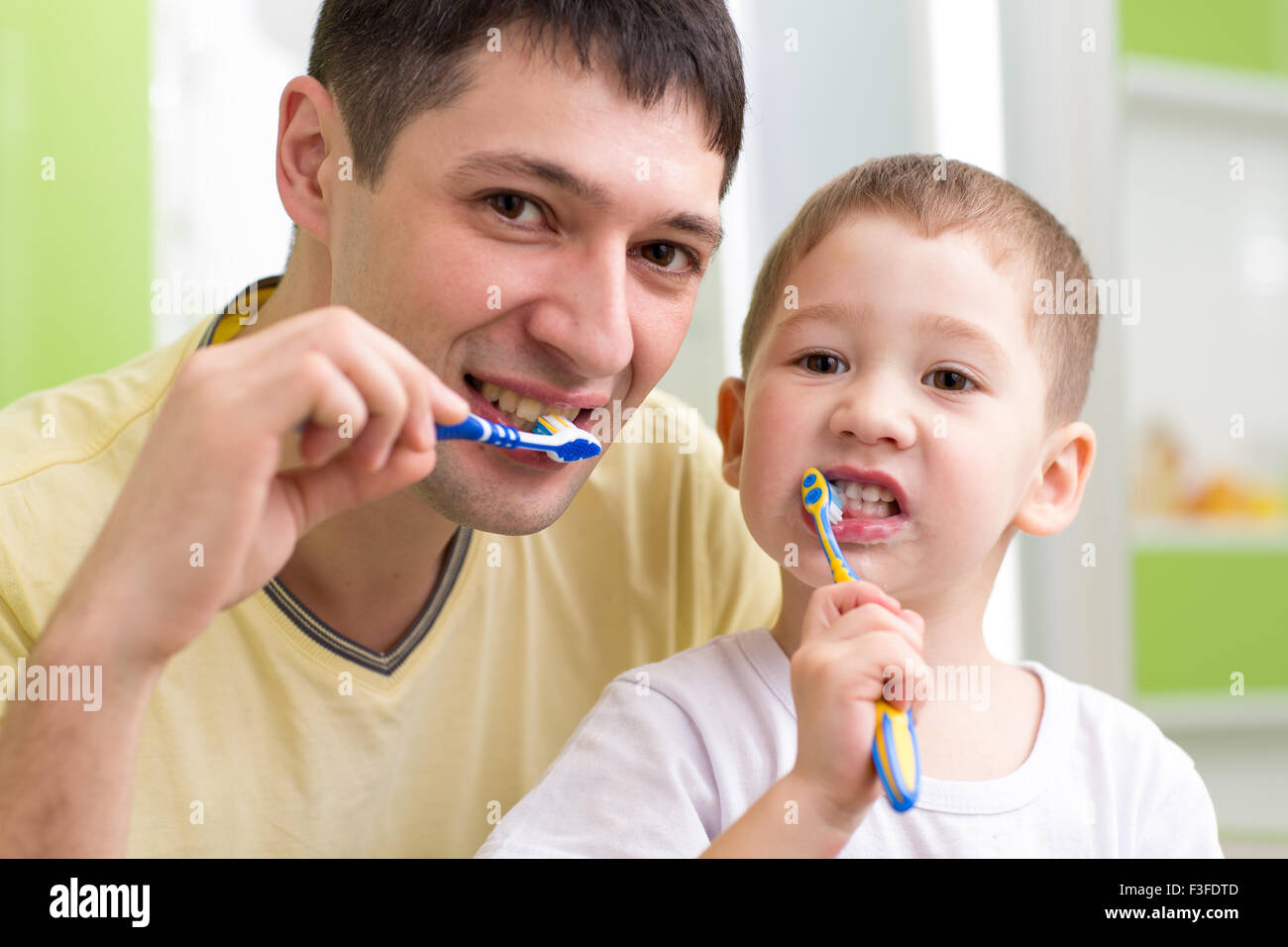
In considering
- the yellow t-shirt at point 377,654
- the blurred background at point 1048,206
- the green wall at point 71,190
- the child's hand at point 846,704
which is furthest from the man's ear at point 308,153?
the green wall at point 71,190

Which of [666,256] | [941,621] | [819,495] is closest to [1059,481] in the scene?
[941,621]

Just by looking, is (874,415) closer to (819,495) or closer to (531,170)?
(819,495)

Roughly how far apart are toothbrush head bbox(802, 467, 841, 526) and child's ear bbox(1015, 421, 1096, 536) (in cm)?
20

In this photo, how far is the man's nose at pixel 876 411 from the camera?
886 mm

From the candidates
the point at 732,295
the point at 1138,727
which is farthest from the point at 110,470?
the point at 732,295

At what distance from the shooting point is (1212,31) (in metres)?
2.52

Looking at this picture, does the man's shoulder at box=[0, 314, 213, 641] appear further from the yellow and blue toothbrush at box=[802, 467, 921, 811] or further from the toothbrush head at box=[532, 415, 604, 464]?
the yellow and blue toothbrush at box=[802, 467, 921, 811]

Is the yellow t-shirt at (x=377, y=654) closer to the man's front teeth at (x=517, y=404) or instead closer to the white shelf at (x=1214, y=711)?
the man's front teeth at (x=517, y=404)

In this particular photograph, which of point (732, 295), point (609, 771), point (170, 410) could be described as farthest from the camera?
point (732, 295)

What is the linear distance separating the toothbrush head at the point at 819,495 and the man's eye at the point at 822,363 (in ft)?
0.27

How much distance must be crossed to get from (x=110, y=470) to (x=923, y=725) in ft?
2.31

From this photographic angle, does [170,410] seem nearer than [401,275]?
Yes

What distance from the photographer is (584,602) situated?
50.4 inches

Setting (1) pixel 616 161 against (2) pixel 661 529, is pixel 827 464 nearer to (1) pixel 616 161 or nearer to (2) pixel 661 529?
(1) pixel 616 161
